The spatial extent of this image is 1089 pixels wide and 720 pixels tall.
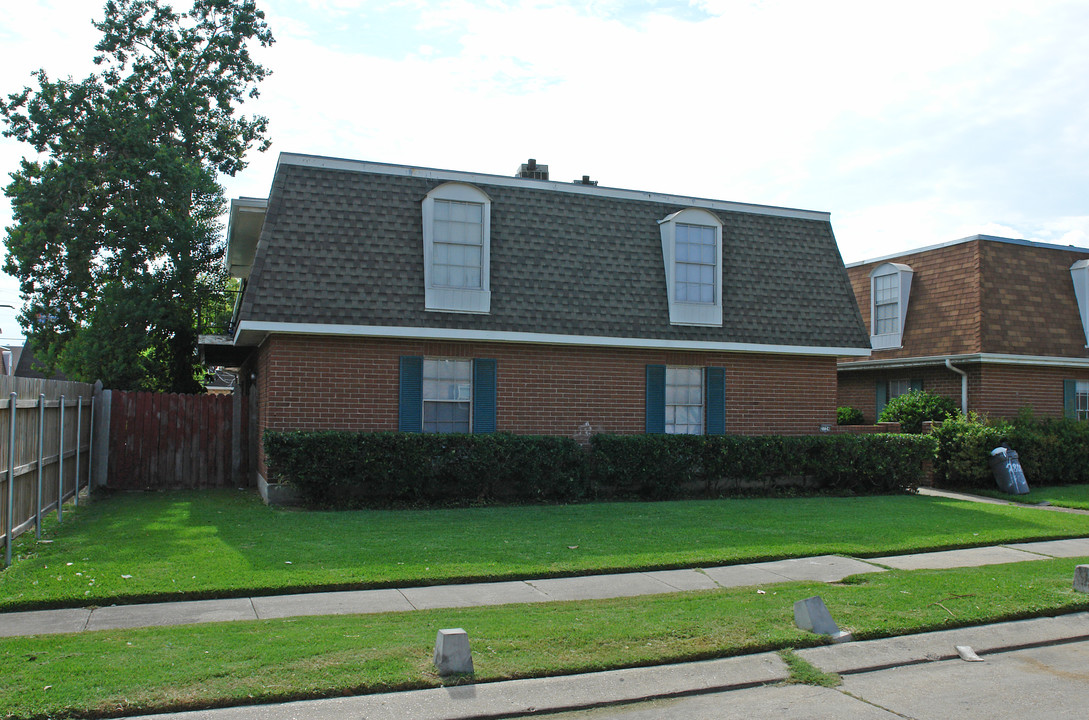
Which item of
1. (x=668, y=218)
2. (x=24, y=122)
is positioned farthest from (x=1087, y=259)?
(x=24, y=122)

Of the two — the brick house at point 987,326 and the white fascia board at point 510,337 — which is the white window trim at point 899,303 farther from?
the white fascia board at point 510,337

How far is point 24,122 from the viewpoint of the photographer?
23531mm

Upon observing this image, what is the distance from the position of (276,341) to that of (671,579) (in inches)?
320

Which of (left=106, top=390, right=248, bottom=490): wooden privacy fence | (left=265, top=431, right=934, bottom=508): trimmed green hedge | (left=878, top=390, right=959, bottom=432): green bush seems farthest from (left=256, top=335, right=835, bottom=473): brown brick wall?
(left=878, top=390, right=959, bottom=432): green bush

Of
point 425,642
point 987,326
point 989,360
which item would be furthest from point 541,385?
point 987,326

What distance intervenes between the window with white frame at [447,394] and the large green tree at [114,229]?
10.8 m

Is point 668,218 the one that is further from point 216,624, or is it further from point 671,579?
point 216,624

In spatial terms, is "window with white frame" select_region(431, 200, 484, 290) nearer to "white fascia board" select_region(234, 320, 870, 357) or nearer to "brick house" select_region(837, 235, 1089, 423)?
"white fascia board" select_region(234, 320, 870, 357)

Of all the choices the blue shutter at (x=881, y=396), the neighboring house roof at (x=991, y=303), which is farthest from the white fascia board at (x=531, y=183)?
the blue shutter at (x=881, y=396)

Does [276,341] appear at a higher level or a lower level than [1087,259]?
lower

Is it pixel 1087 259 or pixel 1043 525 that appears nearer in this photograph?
pixel 1043 525

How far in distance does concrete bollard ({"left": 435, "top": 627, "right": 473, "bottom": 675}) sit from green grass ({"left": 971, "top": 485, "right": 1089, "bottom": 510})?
1433cm

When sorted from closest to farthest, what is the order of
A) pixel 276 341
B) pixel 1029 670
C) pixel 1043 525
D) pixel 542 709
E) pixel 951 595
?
pixel 542 709 → pixel 1029 670 → pixel 951 595 → pixel 1043 525 → pixel 276 341

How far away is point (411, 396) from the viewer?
47.7ft
